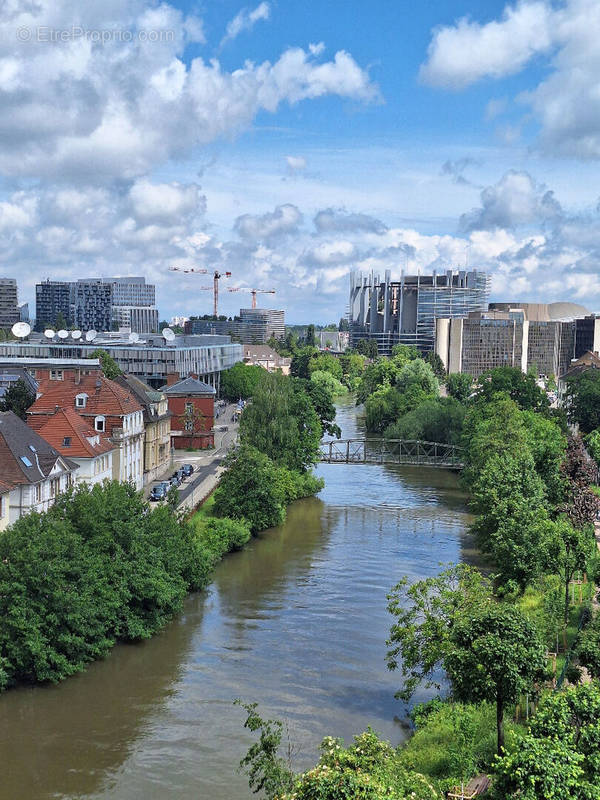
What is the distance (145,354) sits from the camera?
4380 inches

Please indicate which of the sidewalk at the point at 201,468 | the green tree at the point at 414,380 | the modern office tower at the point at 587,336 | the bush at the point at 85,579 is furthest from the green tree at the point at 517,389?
the modern office tower at the point at 587,336

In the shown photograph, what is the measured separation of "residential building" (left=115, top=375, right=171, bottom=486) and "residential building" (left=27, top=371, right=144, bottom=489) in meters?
3.05

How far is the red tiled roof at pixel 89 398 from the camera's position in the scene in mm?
53050

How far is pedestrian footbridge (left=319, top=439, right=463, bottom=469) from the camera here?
69000 millimetres

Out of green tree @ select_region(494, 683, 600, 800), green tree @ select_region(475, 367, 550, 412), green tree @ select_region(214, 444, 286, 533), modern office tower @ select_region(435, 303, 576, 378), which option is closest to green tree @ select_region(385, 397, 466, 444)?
green tree @ select_region(475, 367, 550, 412)

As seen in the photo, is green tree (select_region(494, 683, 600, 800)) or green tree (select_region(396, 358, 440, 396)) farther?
green tree (select_region(396, 358, 440, 396))

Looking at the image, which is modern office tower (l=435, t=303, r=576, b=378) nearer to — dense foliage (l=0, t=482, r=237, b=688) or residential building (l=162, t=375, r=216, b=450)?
residential building (l=162, t=375, r=216, b=450)

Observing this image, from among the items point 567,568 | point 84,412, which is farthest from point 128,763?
point 84,412

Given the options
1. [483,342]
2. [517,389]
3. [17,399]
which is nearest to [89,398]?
[17,399]

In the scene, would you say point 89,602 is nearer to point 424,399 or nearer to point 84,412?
point 84,412

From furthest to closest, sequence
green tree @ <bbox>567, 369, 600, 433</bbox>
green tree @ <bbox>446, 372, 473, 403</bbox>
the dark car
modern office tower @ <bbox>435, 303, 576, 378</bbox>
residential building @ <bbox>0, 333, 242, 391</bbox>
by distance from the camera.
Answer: modern office tower @ <bbox>435, 303, 576, 378</bbox>
green tree @ <bbox>446, 372, 473, 403</bbox>
residential building @ <bbox>0, 333, 242, 391</bbox>
green tree @ <bbox>567, 369, 600, 433</bbox>
the dark car

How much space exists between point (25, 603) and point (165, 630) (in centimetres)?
729

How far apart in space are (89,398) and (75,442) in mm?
7600

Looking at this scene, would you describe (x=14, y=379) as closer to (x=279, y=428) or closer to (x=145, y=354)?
(x=279, y=428)
